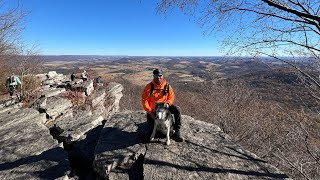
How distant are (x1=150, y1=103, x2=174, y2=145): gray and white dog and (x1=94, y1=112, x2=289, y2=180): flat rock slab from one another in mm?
308

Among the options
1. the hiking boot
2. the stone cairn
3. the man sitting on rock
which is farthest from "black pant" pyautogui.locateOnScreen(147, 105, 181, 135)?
the stone cairn

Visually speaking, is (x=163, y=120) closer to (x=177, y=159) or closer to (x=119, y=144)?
(x=177, y=159)

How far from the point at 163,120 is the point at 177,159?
0.95m

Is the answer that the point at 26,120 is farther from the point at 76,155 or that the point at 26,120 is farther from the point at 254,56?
the point at 254,56

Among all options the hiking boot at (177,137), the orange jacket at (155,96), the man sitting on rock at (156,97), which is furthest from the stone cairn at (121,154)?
the orange jacket at (155,96)

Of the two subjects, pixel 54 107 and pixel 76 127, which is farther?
pixel 54 107

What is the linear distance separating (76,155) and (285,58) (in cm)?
698

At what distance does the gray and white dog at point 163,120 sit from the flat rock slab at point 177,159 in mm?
308

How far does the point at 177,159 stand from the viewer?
495cm

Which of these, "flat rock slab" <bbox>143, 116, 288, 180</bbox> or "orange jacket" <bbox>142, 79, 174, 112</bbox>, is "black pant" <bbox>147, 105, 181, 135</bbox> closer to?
"orange jacket" <bbox>142, 79, 174, 112</bbox>

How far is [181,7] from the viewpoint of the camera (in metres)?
5.25

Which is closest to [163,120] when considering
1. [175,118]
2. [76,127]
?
[175,118]

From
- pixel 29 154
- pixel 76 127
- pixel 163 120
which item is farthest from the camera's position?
pixel 76 127

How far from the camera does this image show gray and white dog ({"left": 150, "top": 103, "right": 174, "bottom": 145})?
5098 mm
